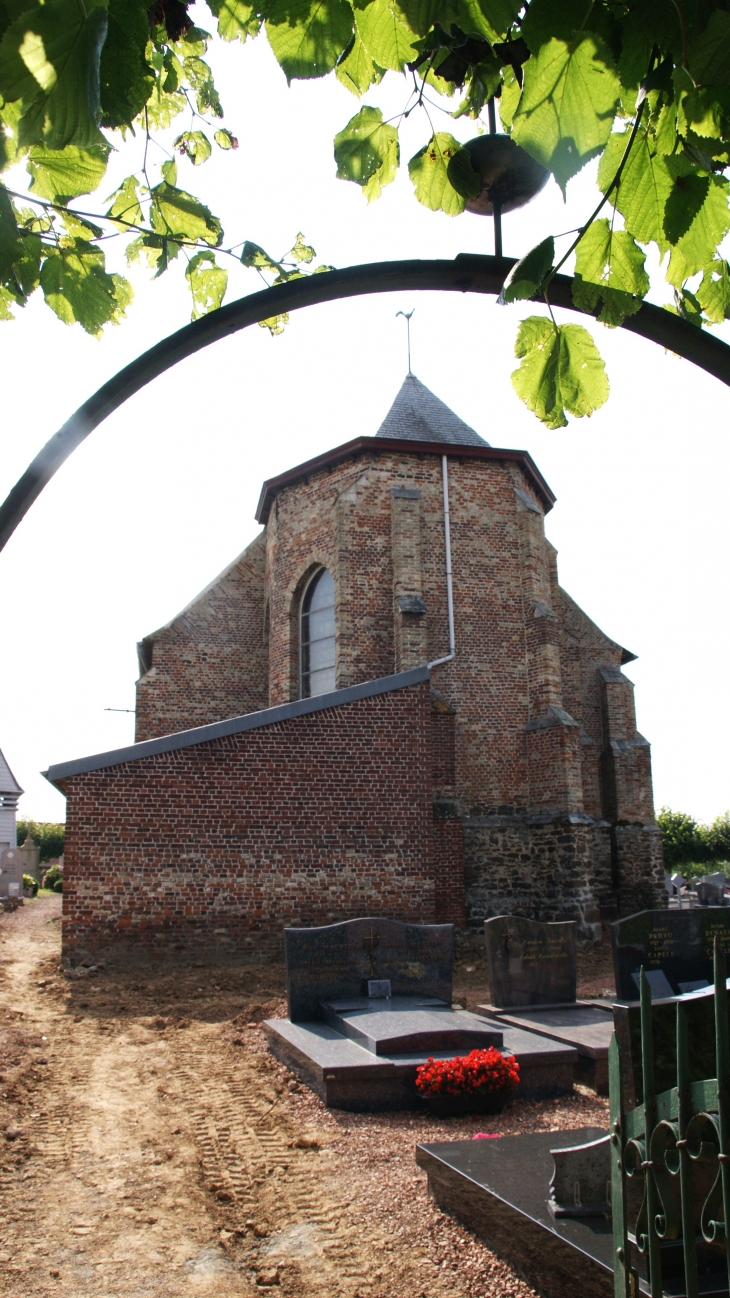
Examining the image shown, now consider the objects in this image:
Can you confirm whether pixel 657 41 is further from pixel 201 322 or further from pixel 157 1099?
pixel 157 1099

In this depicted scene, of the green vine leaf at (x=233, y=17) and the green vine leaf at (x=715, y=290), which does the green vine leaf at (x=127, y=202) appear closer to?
the green vine leaf at (x=233, y=17)

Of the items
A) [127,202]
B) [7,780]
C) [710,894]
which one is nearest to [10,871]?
[7,780]

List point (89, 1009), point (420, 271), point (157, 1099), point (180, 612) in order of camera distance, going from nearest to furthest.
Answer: point (420, 271)
point (157, 1099)
point (89, 1009)
point (180, 612)

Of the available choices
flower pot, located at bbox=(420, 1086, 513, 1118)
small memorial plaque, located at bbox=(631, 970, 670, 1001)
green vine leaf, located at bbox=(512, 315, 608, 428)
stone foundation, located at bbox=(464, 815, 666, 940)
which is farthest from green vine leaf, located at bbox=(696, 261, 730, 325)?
stone foundation, located at bbox=(464, 815, 666, 940)

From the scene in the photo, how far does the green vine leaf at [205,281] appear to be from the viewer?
8.51 ft

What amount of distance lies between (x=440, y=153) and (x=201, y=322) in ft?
2.49

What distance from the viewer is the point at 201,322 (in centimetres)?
178

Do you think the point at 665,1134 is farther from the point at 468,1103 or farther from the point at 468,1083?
the point at 468,1103

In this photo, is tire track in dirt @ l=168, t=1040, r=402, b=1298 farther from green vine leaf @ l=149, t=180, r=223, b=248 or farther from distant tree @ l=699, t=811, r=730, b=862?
distant tree @ l=699, t=811, r=730, b=862

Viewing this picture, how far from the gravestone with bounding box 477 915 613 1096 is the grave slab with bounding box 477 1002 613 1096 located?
0.01m

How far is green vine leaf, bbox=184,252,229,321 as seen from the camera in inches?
102

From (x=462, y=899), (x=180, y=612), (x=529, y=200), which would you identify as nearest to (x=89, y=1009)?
(x=462, y=899)

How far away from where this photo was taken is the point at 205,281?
8.61 ft

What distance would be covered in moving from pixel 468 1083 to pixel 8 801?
31341 mm
